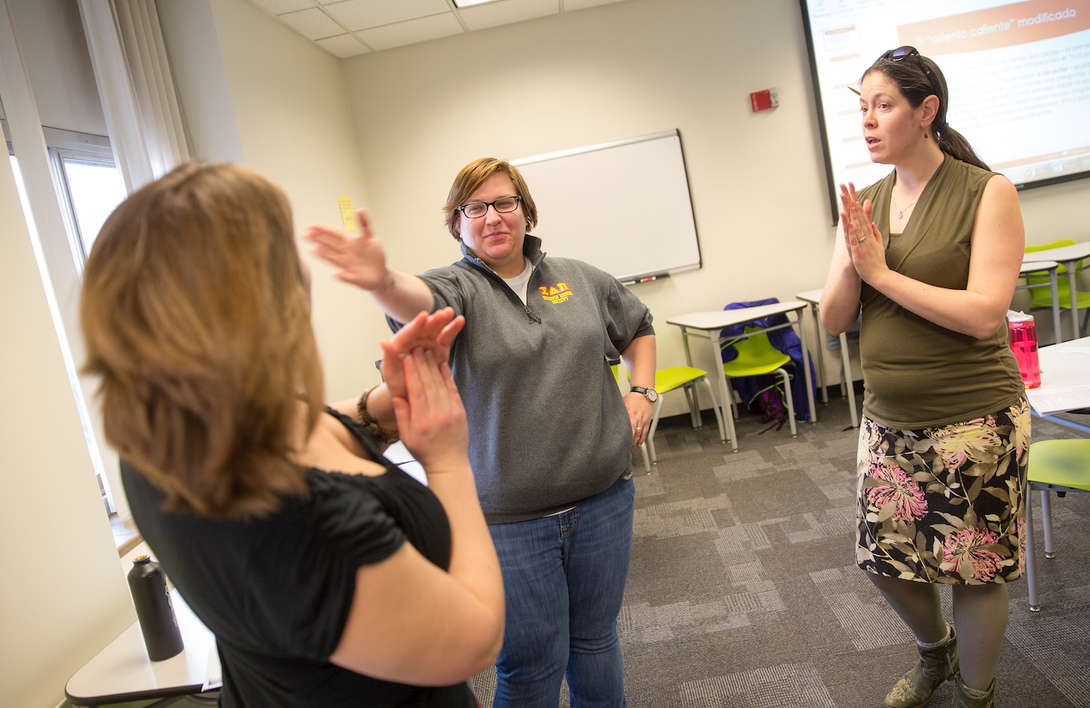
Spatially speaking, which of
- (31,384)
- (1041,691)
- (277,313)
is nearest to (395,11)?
(31,384)

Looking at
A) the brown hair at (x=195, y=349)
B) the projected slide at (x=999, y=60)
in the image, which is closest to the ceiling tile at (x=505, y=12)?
the projected slide at (x=999, y=60)

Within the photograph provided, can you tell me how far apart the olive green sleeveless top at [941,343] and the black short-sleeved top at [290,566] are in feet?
4.13

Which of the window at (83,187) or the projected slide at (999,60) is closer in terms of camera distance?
the window at (83,187)

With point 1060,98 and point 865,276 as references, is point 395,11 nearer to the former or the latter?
point 865,276

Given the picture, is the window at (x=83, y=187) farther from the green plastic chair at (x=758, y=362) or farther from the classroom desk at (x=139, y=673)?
the green plastic chair at (x=758, y=362)

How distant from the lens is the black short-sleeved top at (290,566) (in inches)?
24.2

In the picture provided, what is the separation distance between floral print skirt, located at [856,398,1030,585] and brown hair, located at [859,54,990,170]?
61cm

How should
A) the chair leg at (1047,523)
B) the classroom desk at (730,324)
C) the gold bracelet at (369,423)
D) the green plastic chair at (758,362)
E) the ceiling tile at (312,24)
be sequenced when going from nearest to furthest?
the gold bracelet at (369,423) → the chair leg at (1047,523) → the ceiling tile at (312,24) → the classroom desk at (730,324) → the green plastic chair at (758,362)

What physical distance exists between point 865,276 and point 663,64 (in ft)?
11.6

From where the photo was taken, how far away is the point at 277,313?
0.62 meters

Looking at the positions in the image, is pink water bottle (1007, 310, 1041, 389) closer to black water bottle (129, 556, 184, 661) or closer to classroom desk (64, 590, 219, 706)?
classroom desk (64, 590, 219, 706)

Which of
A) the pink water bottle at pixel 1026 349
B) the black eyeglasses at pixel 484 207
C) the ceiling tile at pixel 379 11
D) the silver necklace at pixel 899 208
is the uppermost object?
the ceiling tile at pixel 379 11

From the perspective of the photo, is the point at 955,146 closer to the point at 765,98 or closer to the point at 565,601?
the point at 565,601

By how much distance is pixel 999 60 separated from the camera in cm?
420
